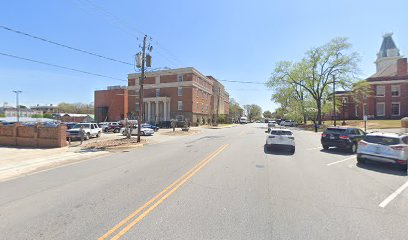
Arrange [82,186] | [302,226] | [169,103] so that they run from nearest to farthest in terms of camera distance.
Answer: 1. [302,226]
2. [82,186]
3. [169,103]

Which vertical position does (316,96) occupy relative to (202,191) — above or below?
above

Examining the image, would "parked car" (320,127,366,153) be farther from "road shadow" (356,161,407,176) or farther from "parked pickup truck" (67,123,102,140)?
"parked pickup truck" (67,123,102,140)

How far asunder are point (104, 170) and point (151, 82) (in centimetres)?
5538

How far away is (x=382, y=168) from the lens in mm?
10547

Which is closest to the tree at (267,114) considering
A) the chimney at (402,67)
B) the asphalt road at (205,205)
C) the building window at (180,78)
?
the chimney at (402,67)

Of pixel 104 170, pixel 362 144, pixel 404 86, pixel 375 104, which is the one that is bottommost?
pixel 104 170

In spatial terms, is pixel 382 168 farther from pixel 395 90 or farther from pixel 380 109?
pixel 395 90

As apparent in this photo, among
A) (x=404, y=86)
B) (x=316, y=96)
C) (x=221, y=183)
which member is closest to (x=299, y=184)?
(x=221, y=183)

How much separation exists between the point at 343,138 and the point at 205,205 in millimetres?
13157

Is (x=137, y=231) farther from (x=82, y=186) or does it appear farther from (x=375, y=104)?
(x=375, y=104)

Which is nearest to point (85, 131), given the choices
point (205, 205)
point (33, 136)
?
point (33, 136)

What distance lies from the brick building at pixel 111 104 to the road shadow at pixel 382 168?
56.2 m

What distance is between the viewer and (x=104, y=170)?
9.68 metres

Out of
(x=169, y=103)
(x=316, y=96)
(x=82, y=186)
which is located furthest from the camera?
(x=169, y=103)
